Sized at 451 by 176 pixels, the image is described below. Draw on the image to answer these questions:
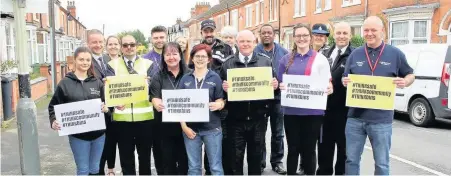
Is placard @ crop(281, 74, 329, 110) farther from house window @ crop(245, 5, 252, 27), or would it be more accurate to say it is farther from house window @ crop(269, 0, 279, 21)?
house window @ crop(245, 5, 252, 27)

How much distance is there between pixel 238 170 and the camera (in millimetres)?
5387

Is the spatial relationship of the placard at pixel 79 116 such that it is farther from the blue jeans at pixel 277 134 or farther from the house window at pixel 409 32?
the house window at pixel 409 32

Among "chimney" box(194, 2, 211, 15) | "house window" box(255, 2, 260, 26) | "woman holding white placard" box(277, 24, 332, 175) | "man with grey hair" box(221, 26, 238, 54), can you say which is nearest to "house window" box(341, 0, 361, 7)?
"house window" box(255, 2, 260, 26)

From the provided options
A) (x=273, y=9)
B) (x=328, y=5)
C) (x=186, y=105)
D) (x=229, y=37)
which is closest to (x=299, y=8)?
(x=328, y=5)

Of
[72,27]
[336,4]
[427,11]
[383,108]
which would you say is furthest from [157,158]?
[72,27]

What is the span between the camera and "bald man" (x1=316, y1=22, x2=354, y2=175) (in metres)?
5.30

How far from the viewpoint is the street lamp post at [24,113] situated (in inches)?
218

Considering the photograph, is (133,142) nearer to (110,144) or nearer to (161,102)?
(110,144)

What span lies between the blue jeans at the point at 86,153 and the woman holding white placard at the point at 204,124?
40.5 inches

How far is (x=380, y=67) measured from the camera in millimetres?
4551

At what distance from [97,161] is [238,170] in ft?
5.74

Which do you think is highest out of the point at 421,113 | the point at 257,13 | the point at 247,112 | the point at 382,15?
the point at 257,13

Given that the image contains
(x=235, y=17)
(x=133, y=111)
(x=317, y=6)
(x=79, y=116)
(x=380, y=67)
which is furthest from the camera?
(x=235, y=17)

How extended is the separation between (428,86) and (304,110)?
6.59 meters
